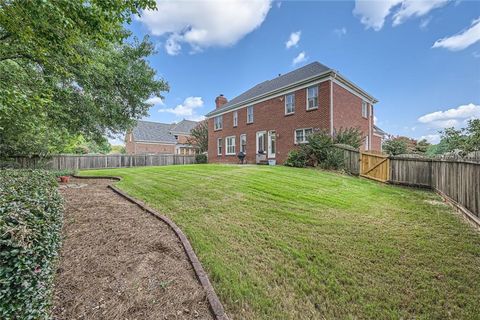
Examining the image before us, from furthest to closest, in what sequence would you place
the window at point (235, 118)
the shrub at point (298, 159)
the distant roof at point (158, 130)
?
the distant roof at point (158, 130) → the window at point (235, 118) → the shrub at point (298, 159)

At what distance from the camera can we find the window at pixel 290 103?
15508 mm

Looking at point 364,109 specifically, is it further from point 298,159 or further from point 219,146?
point 219,146

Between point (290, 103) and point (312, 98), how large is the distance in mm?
1819

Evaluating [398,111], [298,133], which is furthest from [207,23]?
[398,111]

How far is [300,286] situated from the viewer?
2.74 m

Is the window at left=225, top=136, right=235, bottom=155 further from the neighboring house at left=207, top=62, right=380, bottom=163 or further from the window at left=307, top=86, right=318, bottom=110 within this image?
the window at left=307, top=86, right=318, bottom=110

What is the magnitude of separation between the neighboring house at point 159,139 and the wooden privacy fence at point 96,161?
365 inches

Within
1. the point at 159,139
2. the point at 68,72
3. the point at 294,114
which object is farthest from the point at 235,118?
the point at 159,139

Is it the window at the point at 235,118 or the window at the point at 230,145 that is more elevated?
the window at the point at 235,118

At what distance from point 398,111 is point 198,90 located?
63.0ft

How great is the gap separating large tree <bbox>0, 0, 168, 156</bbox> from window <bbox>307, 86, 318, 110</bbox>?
9.16m

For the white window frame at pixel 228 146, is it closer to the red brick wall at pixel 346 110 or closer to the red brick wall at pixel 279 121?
the red brick wall at pixel 279 121

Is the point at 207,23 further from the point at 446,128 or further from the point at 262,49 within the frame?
the point at 446,128

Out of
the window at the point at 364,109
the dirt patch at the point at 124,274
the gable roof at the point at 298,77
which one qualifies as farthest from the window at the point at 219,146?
the dirt patch at the point at 124,274
